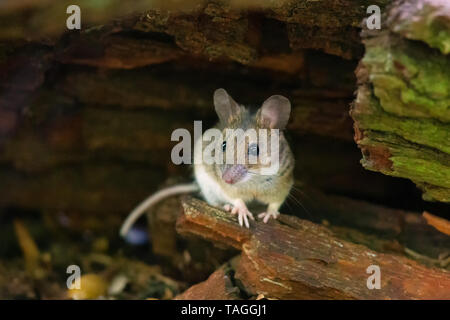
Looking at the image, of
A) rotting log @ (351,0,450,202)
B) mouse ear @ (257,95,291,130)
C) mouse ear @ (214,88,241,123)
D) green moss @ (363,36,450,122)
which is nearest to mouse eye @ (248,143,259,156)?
mouse ear @ (257,95,291,130)

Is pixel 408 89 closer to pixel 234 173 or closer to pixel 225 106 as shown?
pixel 234 173

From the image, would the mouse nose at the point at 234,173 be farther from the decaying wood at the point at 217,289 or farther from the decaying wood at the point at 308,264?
the decaying wood at the point at 217,289

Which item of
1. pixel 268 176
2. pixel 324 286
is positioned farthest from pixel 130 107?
pixel 324 286

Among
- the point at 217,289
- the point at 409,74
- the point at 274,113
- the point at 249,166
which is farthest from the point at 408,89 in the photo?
the point at 217,289

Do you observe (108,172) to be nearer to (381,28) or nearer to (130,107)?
(130,107)

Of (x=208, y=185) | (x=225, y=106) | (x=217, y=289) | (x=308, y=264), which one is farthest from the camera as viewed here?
(x=208, y=185)

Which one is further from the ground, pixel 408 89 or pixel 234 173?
pixel 408 89

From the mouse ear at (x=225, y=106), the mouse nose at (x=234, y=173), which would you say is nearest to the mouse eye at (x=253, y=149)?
the mouse nose at (x=234, y=173)
